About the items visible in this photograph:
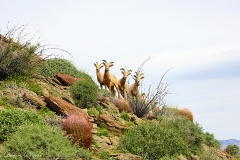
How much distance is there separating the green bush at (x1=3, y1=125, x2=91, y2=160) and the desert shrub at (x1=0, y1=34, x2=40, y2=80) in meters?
6.80

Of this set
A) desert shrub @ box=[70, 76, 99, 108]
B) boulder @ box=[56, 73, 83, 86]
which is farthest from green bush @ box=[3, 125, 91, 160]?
boulder @ box=[56, 73, 83, 86]

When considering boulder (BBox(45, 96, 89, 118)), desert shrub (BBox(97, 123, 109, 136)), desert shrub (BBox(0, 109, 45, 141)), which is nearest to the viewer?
desert shrub (BBox(0, 109, 45, 141))

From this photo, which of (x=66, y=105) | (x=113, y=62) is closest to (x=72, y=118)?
(x=66, y=105)

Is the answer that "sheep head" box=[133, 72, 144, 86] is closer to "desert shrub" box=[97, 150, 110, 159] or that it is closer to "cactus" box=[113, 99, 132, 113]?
"cactus" box=[113, 99, 132, 113]

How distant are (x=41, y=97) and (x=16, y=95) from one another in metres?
1.38

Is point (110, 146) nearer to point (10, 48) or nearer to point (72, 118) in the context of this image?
point (72, 118)

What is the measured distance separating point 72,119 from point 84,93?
6.10 metres

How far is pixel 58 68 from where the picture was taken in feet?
68.3

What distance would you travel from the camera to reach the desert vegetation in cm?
995

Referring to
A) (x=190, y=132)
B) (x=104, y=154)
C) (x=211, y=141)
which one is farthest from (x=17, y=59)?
(x=211, y=141)

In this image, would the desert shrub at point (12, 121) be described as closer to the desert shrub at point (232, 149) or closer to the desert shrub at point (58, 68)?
the desert shrub at point (58, 68)

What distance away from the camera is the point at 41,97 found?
15.9m

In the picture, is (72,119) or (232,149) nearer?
(72,119)

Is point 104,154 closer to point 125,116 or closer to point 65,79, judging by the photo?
point 125,116
